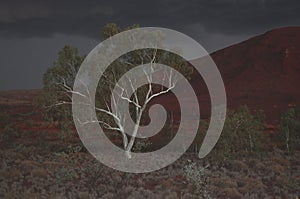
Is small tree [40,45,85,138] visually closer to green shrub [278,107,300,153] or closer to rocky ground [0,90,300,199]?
rocky ground [0,90,300,199]

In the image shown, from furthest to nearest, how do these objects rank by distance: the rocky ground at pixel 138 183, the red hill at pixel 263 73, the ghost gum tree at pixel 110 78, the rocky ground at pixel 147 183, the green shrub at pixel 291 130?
the red hill at pixel 263 73 < the green shrub at pixel 291 130 < the ghost gum tree at pixel 110 78 < the rocky ground at pixel 138 183 < the rocky ground at pixel 147 183

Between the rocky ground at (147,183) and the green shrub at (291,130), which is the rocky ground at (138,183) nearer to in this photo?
the rocky ground at (147,183)

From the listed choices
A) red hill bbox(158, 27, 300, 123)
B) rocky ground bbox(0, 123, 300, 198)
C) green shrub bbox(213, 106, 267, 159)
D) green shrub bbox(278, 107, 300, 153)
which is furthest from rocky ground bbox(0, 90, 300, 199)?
red hill bbox(158, 27, 300, 123)

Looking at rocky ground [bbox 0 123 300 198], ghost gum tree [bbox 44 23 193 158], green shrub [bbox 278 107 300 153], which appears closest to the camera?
rocky ground [bbox 0 123 300 198]

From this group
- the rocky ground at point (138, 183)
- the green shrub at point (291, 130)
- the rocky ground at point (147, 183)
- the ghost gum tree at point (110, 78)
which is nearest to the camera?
the rocky ground at point (147, 183)

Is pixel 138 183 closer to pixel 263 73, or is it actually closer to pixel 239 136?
pixel 239 136

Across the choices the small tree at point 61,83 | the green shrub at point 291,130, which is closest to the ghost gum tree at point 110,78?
the small tree at point 61,83

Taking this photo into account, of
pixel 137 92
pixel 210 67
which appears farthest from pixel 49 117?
pixel 210 67

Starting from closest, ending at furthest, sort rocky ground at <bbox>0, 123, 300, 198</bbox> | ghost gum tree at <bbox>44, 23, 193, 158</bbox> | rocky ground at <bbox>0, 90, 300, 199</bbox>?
rocky ground at <bbox>0, 90, 300, 199</bbox> → rocky ground at <bbox>0, 123, 300, 198</bbox> → ghost gum tree at <bbox>44, 23, 193, 158</bbox>

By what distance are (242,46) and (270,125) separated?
58612mm

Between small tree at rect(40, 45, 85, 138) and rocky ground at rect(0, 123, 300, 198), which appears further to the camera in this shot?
small tree at rect(40, 45, 85, 138)

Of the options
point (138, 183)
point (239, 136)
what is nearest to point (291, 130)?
point (239, 136)

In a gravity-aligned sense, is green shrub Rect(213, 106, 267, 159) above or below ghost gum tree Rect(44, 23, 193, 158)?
below

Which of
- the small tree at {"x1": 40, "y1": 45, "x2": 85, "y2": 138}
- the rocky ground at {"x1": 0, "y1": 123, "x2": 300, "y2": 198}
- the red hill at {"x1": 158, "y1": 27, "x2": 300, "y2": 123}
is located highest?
the red hill at {"x1": 158, "y1": 27, "x2": 300, "y2": 123}
